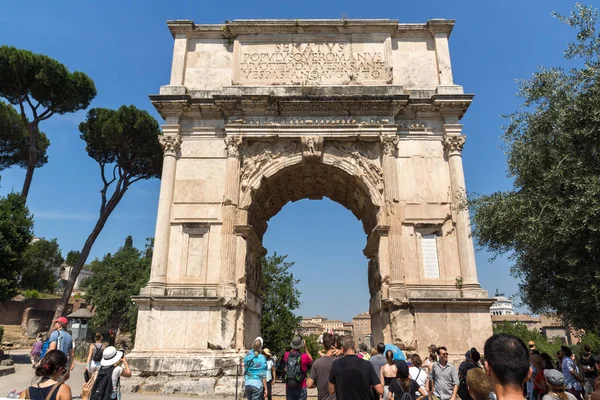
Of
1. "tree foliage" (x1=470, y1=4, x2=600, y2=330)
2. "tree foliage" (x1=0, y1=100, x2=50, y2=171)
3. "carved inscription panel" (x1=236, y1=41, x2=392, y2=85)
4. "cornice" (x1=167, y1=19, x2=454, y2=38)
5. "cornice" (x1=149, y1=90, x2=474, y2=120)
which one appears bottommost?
"tree foliage" (x1=470, y1=4, x2=600, y2=330)

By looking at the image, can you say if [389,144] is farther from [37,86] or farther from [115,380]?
[37,86]

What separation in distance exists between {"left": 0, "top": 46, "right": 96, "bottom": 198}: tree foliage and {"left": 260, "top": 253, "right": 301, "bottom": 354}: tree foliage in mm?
14955

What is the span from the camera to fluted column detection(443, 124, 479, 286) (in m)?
11.9

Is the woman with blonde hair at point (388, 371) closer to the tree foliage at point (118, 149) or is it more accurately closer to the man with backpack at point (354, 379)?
the man with backpack at point (354, 379)

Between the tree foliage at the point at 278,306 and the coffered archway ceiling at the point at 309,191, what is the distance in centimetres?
1342

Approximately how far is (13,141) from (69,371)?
26.5 m

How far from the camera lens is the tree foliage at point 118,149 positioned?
24.7 m

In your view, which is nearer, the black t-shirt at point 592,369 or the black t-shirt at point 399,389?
the black t-shirt at point 399,389

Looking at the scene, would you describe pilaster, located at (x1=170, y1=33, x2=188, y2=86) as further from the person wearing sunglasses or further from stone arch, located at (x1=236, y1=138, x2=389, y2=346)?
the person wearing sunglasses

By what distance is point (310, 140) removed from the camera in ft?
43.1

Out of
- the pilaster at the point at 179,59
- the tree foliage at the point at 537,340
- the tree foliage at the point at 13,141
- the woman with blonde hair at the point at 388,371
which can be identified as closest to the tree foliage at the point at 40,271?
the tree foliage at the point at 13,141

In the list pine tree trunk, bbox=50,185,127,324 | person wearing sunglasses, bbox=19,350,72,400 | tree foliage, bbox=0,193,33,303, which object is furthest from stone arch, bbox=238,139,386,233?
pine tree trunk, bbox=50,185,127,324

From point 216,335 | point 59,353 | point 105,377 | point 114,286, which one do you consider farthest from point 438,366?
point 114,286

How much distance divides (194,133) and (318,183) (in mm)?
4652
